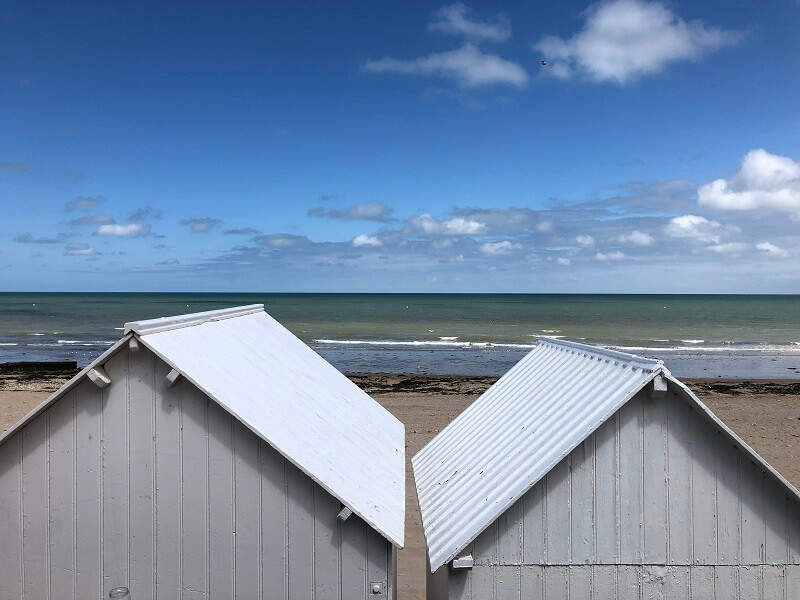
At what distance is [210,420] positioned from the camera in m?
6.46

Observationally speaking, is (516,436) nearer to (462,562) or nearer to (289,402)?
(462,562)

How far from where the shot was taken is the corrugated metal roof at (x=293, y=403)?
253 inches

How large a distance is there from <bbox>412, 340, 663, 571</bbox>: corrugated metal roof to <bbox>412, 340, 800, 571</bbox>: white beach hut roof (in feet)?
0.04

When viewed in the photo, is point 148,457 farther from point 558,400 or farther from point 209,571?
point 558,400

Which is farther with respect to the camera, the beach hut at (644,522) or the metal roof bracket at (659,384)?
the beach hut at (644,522)

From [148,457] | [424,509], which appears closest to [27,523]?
[148,457]

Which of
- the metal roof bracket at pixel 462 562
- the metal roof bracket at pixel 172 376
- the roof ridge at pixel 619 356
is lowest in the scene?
the metal roof bracket at pixel 462 562

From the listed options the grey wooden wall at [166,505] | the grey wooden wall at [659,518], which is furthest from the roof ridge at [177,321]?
the grey wooden wall at [659,518]

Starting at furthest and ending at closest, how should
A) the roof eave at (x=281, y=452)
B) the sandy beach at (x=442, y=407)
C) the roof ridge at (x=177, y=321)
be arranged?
the sandy beach at (x=442, y=407) < the roof ridge at (x=177, y=321) < the roof eave at (x=281, y=452)

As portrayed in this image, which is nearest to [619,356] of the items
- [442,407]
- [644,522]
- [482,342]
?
[644,522]

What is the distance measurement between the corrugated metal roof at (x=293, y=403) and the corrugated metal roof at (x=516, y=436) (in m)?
0.50

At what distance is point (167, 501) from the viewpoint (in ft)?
21.3

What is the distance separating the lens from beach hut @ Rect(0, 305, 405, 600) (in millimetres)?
6375

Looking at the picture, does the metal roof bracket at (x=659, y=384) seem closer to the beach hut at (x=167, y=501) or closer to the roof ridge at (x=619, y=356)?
the roof ridge at (x=619, y=356)
